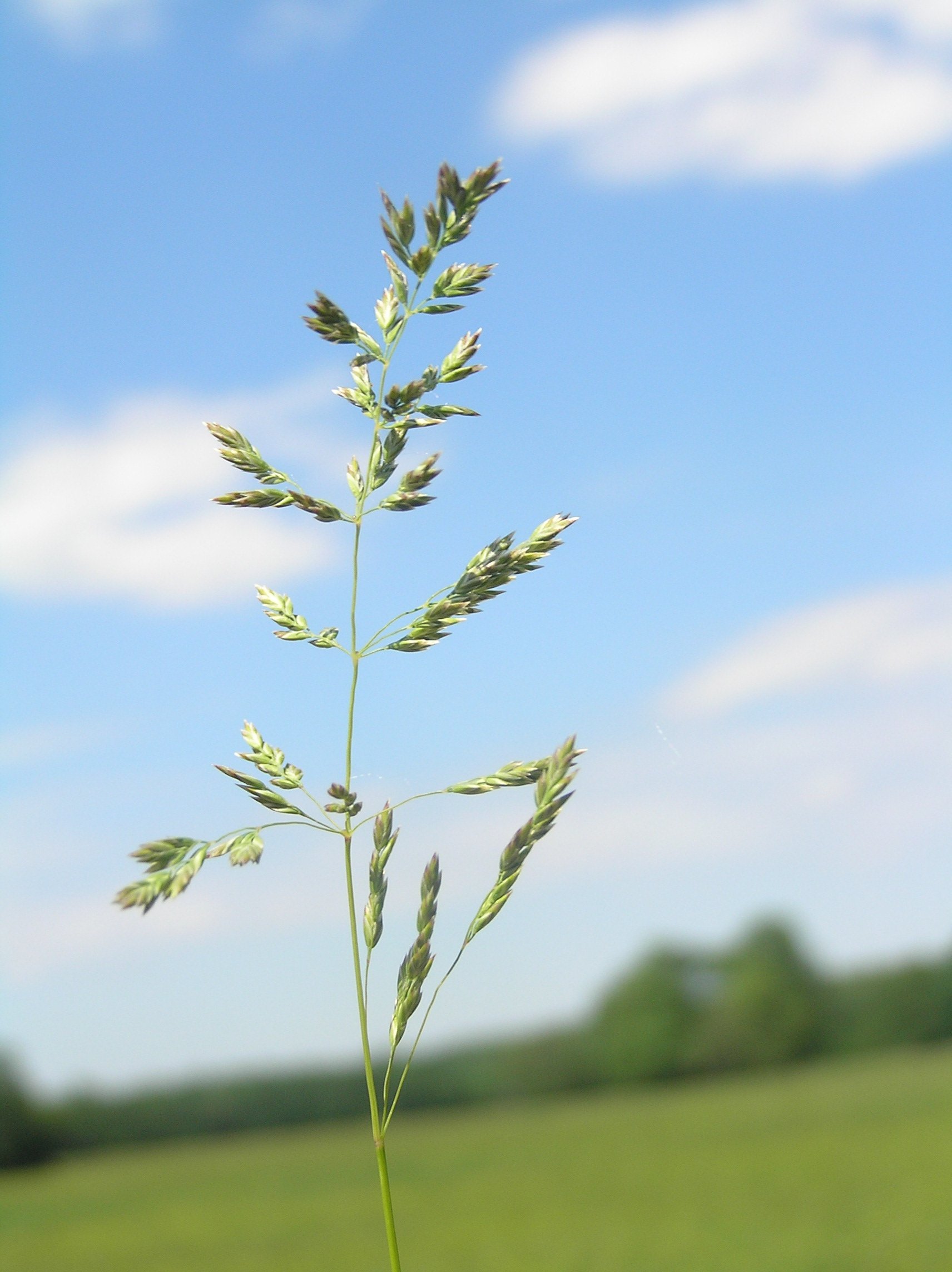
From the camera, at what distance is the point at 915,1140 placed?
77.7ft

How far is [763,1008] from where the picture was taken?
43438 millimetres

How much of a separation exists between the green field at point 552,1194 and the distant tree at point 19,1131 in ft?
1.51

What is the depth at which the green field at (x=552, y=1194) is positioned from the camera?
17094 mm

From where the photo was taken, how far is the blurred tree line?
31.5 metres

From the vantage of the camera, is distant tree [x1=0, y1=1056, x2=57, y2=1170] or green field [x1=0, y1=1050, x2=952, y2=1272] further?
distant tree [x1=0, y1=1056, x2=57, y2=1170]

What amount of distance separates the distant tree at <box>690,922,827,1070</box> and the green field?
26.5 ft

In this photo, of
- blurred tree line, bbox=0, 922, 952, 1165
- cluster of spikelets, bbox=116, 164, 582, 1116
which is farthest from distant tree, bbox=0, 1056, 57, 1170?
cluster of spikelets, bbox=116, 164, 582, 1116

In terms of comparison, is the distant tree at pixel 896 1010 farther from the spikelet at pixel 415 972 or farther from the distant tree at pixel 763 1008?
the spikelet at pixel 415 972

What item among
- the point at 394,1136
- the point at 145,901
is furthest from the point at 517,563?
A: the point at 394,1136

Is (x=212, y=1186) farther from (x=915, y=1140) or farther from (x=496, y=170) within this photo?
(x=496, y=170)

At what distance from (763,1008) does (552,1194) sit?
2396cm

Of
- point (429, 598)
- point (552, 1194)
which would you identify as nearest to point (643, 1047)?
point (552, 1194)

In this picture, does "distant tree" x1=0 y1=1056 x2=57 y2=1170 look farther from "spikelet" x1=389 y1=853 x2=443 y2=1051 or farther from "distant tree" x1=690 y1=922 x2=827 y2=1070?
"spikelet" x1=389 y1=853 x2=443 y2=1051

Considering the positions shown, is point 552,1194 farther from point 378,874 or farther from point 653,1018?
point 378,874
